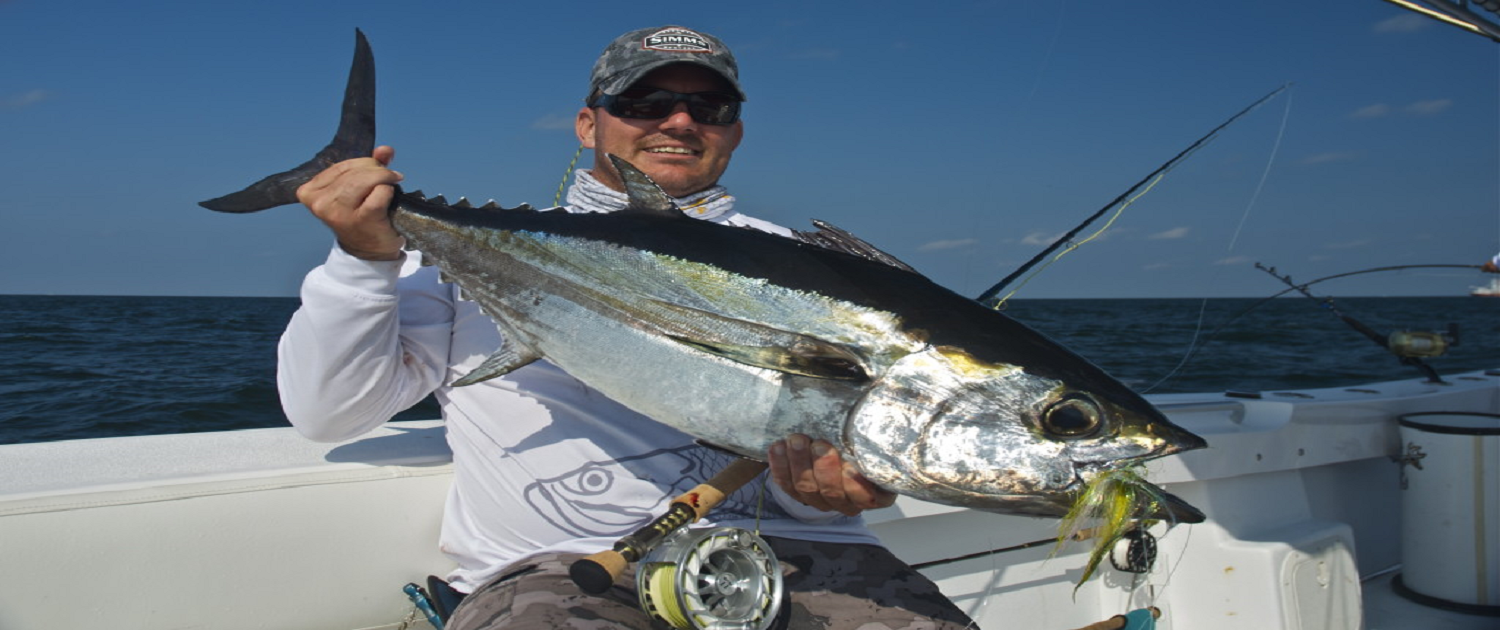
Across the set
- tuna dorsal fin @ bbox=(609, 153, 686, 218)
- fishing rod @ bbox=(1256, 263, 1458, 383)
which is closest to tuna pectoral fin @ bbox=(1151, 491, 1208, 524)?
tuna dorsal fin @ bbox=(609, 153, 686, 218)

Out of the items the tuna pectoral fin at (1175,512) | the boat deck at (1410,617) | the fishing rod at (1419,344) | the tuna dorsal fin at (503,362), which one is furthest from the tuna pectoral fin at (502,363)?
the fishing rod at (1419,344)

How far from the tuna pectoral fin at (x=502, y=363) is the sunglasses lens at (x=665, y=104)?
900mm

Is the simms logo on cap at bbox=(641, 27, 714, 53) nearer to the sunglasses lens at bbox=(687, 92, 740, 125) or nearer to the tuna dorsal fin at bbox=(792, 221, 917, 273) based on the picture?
the sunglasses lens at bbox=(687, 92, 740, 125)

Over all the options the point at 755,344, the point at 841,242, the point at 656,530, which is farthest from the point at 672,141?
the point at 656,530

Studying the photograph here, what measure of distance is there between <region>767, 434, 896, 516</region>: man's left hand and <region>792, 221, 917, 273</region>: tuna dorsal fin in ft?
1.54

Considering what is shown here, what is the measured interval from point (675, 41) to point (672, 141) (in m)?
0.29

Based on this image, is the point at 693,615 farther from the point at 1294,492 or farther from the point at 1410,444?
the point at 1410,444

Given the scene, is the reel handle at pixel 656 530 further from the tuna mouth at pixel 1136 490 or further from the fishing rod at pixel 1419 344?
the fishing rod at pixel 1419 344

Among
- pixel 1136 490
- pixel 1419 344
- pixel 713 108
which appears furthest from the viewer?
pixel 1419 344

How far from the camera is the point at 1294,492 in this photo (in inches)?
154

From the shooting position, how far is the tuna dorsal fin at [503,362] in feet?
6.34

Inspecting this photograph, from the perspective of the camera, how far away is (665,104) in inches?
104

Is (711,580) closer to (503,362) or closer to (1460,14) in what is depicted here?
(503,362)

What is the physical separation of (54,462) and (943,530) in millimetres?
2838
